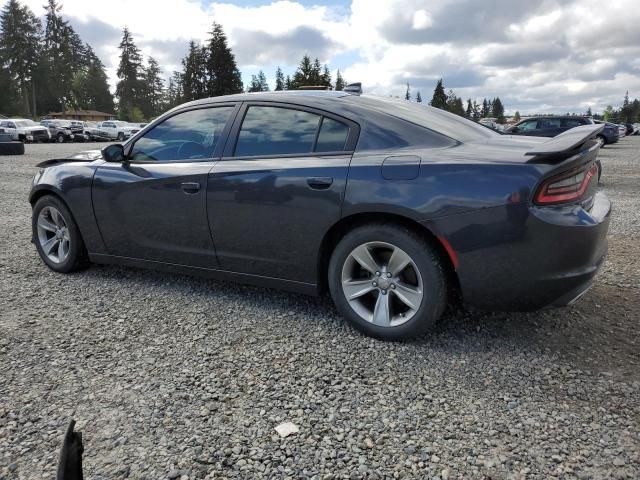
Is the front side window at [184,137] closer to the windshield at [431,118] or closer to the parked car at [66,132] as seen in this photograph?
the windshield at [431,118]

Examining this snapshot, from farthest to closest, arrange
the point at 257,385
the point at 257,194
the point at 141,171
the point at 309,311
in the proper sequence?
the point at 141,171 → the point at 309,311 → the point at 257,194 → the point at 257,385

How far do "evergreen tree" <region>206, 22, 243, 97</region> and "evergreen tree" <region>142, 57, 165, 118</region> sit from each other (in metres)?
24.4

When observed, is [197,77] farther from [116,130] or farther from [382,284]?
[382,284]

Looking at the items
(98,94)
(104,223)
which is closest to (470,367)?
(104,223)

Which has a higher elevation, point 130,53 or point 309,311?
point 130,53

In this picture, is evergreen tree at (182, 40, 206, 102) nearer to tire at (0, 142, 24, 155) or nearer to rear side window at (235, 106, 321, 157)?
tire at (0, 142, 24, 155)

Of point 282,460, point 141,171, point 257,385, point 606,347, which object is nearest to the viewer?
point 282,460

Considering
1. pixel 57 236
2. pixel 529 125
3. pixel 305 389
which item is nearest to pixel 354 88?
pixel 305 389

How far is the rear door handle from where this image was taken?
298cm

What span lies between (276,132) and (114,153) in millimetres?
1487

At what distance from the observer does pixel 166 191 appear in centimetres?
360

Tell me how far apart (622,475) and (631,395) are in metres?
0.66

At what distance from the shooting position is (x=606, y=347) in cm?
287

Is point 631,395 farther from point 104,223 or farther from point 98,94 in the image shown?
point 98,94
